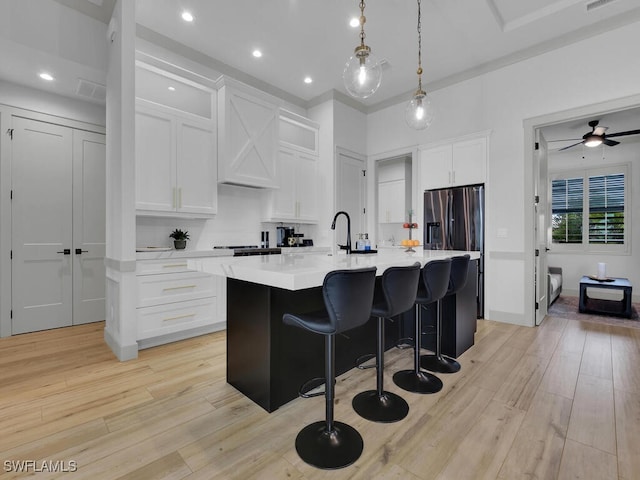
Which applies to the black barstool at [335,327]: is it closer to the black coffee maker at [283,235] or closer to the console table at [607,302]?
the black coffee maker at [283,235]

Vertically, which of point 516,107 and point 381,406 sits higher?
point 516,107

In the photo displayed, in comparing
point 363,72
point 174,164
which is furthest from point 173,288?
point 363,72

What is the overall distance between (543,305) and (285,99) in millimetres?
4955

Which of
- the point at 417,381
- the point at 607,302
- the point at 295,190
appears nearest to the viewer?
the point at 417,381

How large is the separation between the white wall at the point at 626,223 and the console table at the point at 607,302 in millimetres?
1690

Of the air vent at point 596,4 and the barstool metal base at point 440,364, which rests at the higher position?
the air vent at point 596,4

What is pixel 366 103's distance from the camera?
5.52 metres

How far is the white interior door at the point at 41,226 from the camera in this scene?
3.53m

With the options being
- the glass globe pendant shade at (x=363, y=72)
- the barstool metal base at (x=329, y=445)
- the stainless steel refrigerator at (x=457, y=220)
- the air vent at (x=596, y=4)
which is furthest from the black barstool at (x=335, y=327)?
the air vent at (x=596, y=4)

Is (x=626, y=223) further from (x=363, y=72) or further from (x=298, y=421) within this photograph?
(x=298, y=421)

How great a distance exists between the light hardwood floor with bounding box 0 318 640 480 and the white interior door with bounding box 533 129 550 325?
1.14m

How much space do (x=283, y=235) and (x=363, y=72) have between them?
300 centimetres

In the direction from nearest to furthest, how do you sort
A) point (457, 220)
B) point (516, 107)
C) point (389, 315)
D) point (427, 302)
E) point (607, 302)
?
point (389, 315), point (427, 302), point (516, 107), point (457, 220), point (607, 302)

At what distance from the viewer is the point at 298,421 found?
186cm
